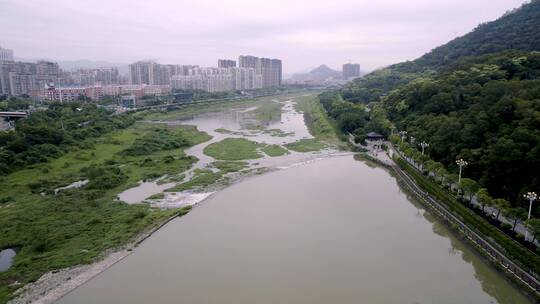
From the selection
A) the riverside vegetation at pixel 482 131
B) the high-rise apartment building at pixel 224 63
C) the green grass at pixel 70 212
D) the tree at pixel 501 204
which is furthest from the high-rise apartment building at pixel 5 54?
the tree at pixel 501 204

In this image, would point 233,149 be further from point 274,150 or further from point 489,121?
point 489,121

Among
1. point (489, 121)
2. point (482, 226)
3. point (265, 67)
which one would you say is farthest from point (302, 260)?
point (265, 67)

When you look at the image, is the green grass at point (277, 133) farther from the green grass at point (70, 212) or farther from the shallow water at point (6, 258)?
the shallow water at point (6, 258)

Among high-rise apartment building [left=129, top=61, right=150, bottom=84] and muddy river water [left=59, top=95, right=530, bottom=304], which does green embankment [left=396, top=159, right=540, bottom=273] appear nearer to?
muddy river water [left=59, top=95, right=530, bottom=304]

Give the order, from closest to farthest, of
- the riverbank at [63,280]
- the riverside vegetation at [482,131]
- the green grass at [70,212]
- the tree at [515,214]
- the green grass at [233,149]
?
the riverbank at [63,280]
the tree at [515,214]
the green grass at [70,212]
the riverside vegetation at [482,131]
the green grass at [233,149]

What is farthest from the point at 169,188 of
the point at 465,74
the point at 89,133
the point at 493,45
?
the point at 493,45

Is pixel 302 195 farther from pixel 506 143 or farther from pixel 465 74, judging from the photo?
pixel 465 74

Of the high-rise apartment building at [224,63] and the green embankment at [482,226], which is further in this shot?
the high-rise apartment building at [224,63]
